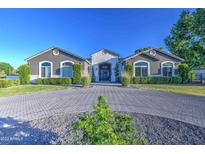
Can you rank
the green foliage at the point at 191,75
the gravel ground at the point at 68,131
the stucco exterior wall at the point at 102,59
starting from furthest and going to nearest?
the green foliage at the point at 191,75 → the stucco exterior wall at the point at 102,59 → the gravel ground at the point at 68,131

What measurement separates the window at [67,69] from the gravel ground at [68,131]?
151 cm

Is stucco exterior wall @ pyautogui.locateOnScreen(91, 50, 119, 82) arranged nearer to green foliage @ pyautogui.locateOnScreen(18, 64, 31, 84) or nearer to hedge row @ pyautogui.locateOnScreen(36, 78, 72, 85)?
hedge row @ pyautogui.locateOnScreen(36, 78, 72, 85)

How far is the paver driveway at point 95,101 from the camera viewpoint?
477cm

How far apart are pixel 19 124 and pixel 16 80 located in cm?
146

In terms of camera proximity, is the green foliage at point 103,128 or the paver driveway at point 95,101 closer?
the green foliage at point 103,128

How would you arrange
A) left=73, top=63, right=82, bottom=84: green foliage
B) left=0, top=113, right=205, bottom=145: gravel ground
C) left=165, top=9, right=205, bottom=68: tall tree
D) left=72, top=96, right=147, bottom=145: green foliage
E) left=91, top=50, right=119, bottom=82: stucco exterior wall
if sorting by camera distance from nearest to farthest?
1. left=72, top=96, right=147, bottom=145: green foliage
2. left=0, top=113, right=205, bottom=145: gravel ground
3. left=91, top=50, right=119, bottom=82: stucco exterior wall
4. left=165, top=9, right=205, bottom=68: tall tree
5. left=73, top=63, right=82, bottom=84: green foliage

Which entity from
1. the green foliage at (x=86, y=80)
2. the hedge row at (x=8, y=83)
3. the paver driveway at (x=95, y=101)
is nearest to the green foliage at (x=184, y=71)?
the paver driveway at (x=95, y=101)

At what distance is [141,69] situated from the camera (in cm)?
523

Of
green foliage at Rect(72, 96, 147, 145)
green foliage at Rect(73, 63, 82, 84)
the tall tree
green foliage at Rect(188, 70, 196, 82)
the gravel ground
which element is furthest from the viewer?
green foliage at Rect(73, 63, 82, 84)

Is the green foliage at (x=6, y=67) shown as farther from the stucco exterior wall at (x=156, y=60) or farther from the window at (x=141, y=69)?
the window at (x=141, y=69)

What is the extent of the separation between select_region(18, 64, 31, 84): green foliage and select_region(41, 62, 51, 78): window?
1.31ft

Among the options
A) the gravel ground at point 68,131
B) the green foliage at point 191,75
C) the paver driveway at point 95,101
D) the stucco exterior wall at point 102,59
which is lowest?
the gravel ground at point 68,131

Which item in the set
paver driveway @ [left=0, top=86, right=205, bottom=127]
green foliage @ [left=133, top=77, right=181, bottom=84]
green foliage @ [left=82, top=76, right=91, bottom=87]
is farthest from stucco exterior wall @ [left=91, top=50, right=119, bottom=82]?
green foliage @ [left=133, top=77, right=181, bottom=84]

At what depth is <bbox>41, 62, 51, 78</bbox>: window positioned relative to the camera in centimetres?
500
